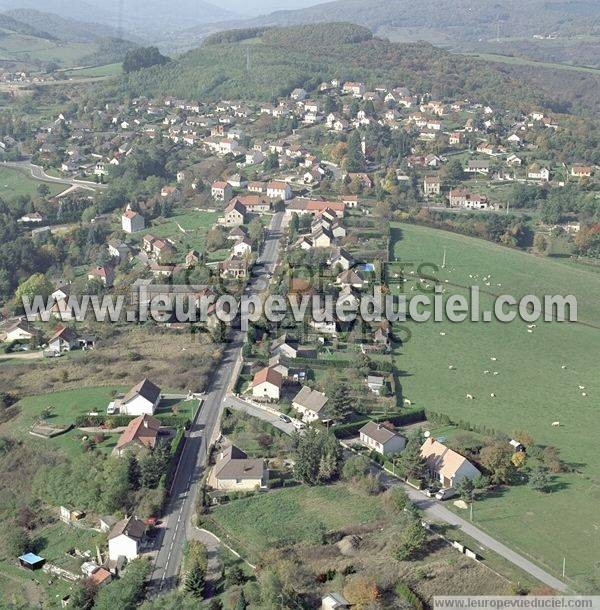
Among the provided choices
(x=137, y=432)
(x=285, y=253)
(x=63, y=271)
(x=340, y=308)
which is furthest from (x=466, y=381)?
(x=63, y=271)

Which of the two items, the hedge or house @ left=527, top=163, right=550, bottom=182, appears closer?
the hedge

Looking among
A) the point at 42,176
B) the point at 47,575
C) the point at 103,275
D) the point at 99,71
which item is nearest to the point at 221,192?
the point at 103,275

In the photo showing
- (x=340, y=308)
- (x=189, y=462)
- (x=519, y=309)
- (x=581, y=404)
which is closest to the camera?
(x=189, y=462)

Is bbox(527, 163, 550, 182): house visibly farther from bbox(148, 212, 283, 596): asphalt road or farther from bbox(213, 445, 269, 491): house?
bbox(213, 445, 269, 491): house

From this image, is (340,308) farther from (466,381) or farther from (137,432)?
(137,432)

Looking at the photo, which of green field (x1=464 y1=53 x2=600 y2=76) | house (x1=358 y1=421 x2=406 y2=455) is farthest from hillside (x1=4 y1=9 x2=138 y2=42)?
house (x1=358 y1=421 x2=406 y2=455)

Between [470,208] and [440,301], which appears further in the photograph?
[470,208]

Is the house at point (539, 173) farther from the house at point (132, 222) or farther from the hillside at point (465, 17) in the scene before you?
the hillside at point (465, 17)
